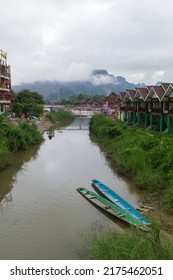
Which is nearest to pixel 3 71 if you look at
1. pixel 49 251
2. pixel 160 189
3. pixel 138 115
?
pixel 138 115

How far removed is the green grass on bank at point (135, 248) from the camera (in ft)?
18.7

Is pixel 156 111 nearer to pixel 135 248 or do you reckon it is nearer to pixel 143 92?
pixel 143 92

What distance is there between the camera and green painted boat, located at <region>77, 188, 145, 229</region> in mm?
9300

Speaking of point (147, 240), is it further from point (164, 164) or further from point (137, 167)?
point (137, 167)

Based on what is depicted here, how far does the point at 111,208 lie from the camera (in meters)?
10.9

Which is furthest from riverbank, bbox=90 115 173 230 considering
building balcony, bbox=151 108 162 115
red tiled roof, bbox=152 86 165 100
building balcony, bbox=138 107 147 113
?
building balcony, bbox=138 107 147 113

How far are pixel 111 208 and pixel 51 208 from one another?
8.09 feet

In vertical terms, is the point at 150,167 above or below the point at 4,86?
below

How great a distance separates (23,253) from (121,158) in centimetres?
1023

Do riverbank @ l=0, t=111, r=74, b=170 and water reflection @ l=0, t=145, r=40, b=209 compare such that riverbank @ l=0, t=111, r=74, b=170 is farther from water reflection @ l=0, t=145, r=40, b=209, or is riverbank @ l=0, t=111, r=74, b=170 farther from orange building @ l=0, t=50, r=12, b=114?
orange building @ l=0, t=50, r=12, b=114

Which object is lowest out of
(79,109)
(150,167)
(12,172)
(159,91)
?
(12,172)

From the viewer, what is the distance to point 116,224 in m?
10.1

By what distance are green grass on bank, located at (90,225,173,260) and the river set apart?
1.37m

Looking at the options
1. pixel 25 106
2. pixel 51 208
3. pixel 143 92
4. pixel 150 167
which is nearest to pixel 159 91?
pixel 143 92
